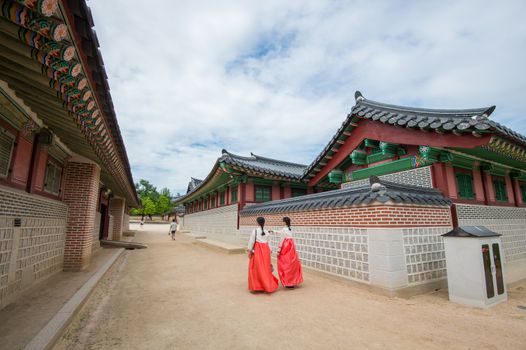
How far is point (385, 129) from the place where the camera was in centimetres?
702

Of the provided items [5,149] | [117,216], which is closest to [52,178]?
[5,149]

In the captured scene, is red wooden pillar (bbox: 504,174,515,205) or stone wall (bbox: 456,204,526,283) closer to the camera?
stone wall (bbox: 456,204,526,283)

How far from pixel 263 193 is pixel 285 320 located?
29.4 ft

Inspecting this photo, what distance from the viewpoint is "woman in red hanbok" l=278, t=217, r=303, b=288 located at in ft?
17.0

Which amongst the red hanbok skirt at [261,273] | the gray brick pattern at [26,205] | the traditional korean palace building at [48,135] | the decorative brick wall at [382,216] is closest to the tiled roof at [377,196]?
the decorative brick wall at [382,216]

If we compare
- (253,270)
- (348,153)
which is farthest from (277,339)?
(348,153)

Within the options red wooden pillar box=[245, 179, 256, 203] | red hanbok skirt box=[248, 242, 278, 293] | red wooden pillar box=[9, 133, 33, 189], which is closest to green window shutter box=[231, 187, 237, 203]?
red wooden pillar box=[245, 179, 256, 203]

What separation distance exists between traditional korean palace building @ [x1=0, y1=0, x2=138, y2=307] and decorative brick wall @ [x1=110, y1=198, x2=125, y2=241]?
11.1 m

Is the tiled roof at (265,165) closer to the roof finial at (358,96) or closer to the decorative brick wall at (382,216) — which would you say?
the roof finial at (358,96)

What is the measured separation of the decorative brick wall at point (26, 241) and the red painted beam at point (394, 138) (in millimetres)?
7879

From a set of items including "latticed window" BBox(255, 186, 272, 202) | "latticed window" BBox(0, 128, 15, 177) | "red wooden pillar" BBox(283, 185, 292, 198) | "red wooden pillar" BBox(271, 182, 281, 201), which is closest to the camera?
"latticed window" BBox(0, 128, 15, 177)

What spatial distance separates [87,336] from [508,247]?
10.1 m

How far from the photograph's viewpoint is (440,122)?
5504 mm

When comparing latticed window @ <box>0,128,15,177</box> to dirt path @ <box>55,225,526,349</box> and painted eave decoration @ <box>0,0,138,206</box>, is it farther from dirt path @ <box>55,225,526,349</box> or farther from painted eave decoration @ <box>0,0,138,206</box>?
dirt path @ <box>55,225,526,349</box>
